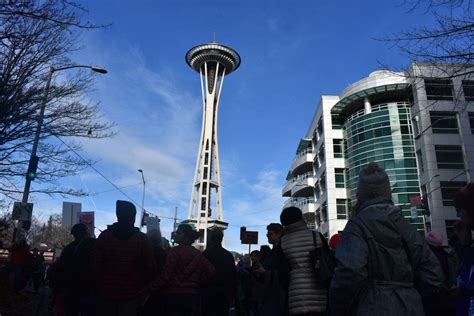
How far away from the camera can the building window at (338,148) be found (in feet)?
136

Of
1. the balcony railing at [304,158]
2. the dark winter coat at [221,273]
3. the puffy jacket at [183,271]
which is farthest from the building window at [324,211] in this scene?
the puffy jacket at [183,271]

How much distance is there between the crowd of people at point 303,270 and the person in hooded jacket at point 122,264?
11 mm

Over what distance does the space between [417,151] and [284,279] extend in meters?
34.5

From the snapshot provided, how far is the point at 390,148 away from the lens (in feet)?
115

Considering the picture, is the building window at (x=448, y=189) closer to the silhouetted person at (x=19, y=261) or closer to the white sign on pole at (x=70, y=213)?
the white sign on pole at (x=70, y=213)

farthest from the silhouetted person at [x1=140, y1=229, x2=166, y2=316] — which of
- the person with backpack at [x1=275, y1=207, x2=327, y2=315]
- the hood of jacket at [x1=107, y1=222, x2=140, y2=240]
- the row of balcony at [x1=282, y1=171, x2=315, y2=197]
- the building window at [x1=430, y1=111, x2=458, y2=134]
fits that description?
the row of balcony at [x1=282, y1=171, x2=315, y2=197]

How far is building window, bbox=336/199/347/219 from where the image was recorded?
38.8 metres

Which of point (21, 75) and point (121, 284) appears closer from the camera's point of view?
point (121, 284)

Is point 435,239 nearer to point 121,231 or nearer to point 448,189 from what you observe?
point 121,231

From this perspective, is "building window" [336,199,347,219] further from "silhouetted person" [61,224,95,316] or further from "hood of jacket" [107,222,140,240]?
"hood of jacket" [107,222,140,240]

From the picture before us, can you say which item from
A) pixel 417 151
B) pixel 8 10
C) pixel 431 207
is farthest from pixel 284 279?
pixel 417 151

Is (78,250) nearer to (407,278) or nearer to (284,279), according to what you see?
(284,279)

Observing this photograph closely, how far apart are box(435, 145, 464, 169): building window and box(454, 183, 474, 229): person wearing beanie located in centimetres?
3310

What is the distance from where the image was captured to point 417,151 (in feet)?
113
